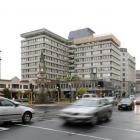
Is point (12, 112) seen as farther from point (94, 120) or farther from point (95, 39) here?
point (95, 39)

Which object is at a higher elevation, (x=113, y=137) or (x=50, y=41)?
(x=50, y=41)

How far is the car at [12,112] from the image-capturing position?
50.5 feet

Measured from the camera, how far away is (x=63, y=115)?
1636 centimetres

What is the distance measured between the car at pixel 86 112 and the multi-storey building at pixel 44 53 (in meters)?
113

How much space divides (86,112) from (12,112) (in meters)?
3.89

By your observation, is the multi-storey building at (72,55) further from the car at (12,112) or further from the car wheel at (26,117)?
the car at (12,112)

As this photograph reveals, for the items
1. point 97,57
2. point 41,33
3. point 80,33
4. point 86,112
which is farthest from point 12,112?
point 80,33

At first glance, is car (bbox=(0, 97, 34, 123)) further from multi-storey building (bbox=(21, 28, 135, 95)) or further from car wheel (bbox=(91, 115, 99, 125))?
multi-storey building (bbox=(21, 28, 135, 95))

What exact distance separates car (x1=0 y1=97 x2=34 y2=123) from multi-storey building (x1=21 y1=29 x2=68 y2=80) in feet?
375

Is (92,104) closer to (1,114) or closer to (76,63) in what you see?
(1,114)

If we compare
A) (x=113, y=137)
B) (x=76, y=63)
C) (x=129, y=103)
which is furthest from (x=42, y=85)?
(x=76, y=63)

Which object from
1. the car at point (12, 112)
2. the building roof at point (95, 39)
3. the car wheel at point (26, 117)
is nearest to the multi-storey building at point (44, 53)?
the building roof at point (95, 39)

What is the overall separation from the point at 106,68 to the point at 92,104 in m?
115

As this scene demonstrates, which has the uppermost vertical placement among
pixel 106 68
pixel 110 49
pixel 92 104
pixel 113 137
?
pixel 110 49
